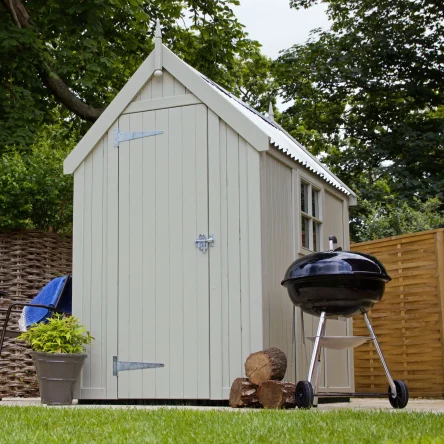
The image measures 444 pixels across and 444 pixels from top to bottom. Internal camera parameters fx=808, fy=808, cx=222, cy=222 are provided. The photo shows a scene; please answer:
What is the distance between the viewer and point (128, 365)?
6.80 m

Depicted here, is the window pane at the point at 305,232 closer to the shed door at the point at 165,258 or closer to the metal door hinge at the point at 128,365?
the shed door at the point at 165,258

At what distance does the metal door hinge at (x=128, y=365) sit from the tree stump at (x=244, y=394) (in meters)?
0.89

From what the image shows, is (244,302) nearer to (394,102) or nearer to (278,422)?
(278,422)

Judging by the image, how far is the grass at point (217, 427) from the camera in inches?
140

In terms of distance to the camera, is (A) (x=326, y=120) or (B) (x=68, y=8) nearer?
(B) (x=68, y=8)

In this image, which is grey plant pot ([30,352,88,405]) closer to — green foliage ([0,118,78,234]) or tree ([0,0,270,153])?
green foliage ([0,118,78,234])

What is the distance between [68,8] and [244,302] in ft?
21.8

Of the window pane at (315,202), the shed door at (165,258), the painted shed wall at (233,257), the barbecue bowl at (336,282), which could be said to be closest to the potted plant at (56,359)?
the shed door at (165,258)

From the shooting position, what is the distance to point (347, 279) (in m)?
5.80

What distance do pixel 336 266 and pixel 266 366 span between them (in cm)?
88

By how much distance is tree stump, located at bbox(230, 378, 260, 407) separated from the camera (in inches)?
232

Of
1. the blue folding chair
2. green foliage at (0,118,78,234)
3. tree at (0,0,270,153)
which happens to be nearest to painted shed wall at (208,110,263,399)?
the blue folding chair

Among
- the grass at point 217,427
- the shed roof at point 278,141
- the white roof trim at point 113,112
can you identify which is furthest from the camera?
the white roof trim at point 113,112

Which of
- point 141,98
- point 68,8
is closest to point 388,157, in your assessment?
point 68,8
